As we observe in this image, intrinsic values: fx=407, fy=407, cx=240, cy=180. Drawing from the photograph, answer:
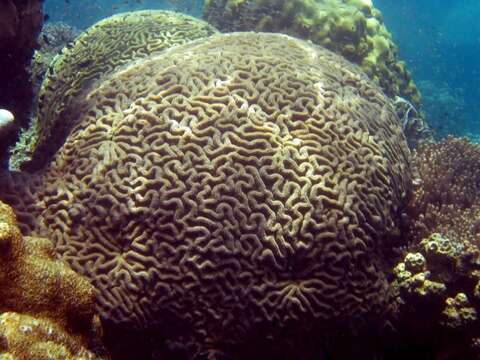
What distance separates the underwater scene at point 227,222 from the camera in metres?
3.44

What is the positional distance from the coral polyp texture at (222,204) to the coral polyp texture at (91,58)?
0.77 meters

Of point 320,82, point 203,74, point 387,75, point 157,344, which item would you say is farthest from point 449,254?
point 387,75

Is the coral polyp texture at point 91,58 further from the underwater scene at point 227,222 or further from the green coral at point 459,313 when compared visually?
the green coral at point 459,313

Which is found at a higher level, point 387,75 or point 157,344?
point 387,75

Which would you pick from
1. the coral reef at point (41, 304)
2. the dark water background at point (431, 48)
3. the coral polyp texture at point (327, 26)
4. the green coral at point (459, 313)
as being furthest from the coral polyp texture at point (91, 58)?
the dark water background at point (431, 48)

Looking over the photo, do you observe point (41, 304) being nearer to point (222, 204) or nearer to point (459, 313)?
point (222, 204)

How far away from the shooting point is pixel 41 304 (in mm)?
2982

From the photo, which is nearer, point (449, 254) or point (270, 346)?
point (270, 346)

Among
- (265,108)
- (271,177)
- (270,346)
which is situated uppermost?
(265,108)

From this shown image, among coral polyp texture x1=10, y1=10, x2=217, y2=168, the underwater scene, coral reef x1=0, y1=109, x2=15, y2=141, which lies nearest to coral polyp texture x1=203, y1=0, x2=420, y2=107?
coral polyp texture x1=10, y1=10, x2=217, y2=168

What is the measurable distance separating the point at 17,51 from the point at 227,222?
3.46 m

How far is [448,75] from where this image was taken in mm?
35469

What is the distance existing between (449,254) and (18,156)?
254 inches

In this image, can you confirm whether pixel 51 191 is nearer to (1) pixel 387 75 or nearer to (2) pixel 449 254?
(2) pixel 449 254
